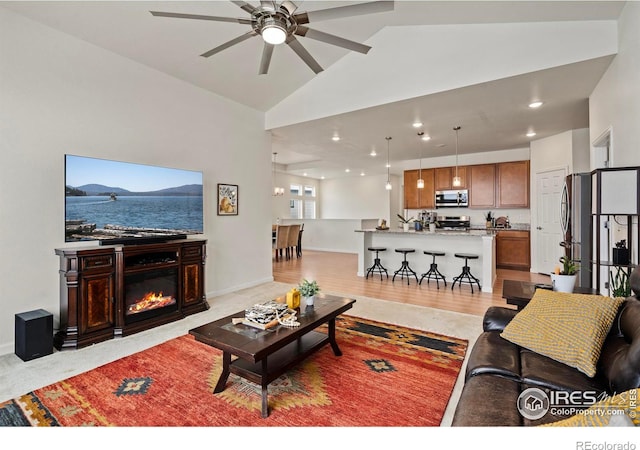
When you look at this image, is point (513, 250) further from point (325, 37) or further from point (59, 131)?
point (59, 131)

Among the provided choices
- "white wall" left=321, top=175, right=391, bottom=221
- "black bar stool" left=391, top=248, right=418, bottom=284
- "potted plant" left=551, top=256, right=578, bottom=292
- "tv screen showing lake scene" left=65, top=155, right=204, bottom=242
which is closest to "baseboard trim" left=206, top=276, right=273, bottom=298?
"tv screen showing lake scene" left=65, top=155, right=204, bottom=242

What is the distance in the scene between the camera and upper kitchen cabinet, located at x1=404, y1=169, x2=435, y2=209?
A: 27.0ft

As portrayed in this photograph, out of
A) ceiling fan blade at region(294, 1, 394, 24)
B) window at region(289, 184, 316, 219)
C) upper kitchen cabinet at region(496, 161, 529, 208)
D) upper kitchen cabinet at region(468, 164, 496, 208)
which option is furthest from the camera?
window at region(289, 184, 316, 219)

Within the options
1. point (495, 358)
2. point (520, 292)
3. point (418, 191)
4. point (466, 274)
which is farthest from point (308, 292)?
point (418, 191)

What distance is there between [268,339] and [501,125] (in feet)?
17.2

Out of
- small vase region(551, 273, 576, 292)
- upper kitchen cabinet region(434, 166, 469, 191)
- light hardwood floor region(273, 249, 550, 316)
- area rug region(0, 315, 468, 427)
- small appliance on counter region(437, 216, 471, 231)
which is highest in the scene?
upper kitchen cabinet region(434, 166, 469, 191)

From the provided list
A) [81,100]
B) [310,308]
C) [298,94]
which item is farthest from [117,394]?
[298,94]

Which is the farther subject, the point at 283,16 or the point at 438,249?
the point at 438,249

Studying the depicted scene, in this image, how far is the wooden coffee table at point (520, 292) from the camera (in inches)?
96.5

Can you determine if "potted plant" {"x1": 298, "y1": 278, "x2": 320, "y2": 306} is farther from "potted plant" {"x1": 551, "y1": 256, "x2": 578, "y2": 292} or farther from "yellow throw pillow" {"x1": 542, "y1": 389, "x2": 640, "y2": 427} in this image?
"potted plant" {"x1": 551, "y1": 256, "x2": 578, "y2": 292}

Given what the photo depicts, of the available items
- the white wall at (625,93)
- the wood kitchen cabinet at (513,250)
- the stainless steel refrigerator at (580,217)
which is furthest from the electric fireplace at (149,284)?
the wood kitchen cabinet at (513,250)

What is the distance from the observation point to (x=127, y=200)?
3.52 m

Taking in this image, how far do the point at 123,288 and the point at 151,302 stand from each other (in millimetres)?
403

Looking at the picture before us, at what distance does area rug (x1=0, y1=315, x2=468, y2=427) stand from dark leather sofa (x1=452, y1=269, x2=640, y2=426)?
1.66 feet
